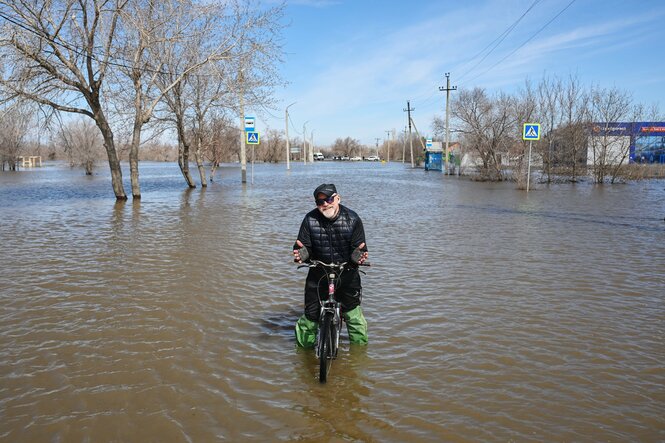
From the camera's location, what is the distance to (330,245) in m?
4.80

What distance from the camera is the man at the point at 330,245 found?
4.70 meters

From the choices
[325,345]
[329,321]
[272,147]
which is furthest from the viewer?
[272,147]

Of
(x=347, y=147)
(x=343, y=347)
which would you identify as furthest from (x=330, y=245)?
(x=347, y=147)

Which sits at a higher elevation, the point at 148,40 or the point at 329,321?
the point at 148,40

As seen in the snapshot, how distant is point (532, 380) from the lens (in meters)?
4.60

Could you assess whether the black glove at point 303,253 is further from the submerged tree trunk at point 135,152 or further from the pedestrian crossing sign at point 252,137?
the pedestrian crossing sign at point 252,137

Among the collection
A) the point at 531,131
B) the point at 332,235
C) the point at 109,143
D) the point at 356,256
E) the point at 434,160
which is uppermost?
the point at 531,131

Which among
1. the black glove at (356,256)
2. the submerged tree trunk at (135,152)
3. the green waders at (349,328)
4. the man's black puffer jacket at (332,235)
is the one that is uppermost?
the submerged tree trunk at (135,152)

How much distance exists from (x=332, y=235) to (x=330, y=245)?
0.31ft

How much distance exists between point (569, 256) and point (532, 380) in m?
6.16

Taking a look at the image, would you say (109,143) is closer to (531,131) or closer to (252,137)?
(252,137)

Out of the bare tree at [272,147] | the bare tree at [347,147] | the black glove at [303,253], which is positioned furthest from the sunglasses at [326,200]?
the bare tree at [347,147]

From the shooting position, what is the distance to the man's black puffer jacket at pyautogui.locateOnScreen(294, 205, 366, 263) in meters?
4.80

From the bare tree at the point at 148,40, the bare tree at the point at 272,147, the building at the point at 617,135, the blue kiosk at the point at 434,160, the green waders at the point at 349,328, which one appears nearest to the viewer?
the green waders at the point at 349,328
